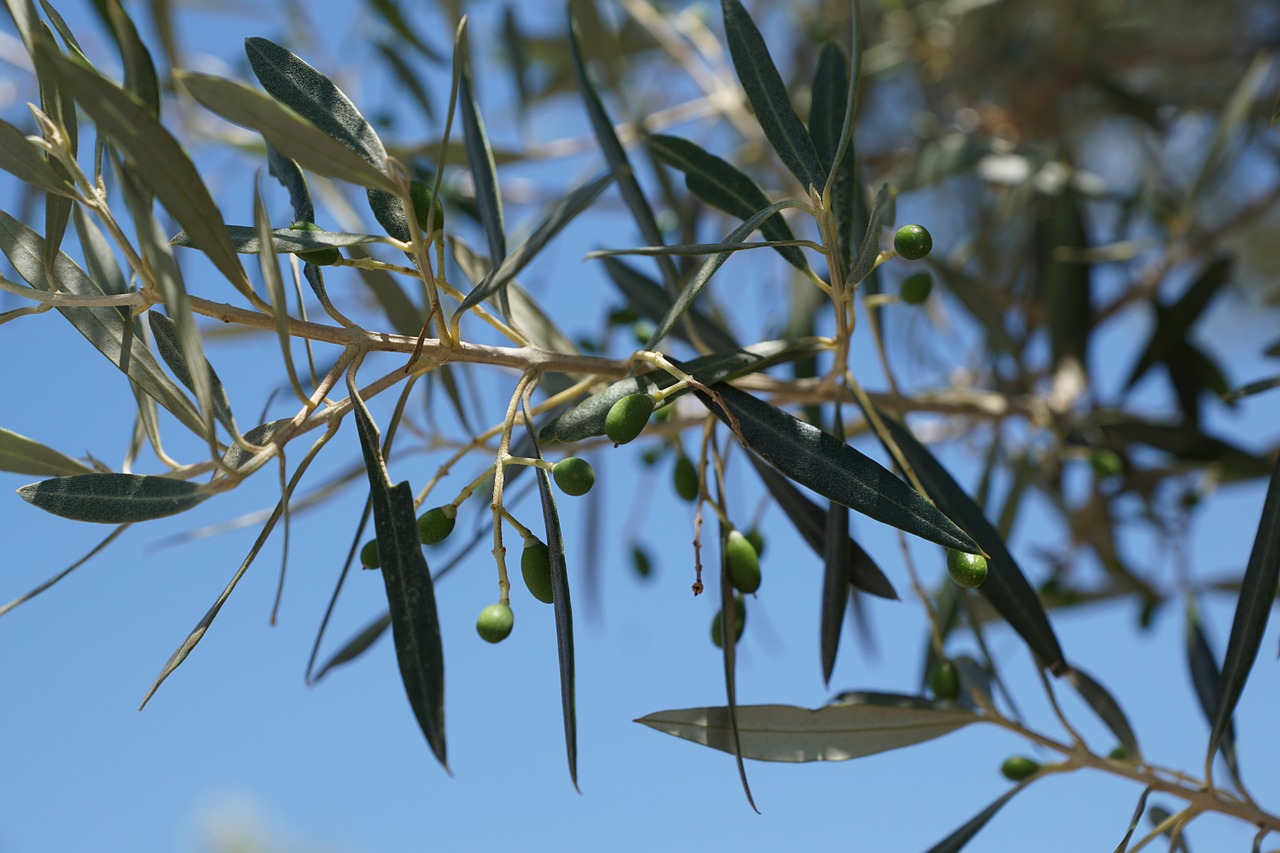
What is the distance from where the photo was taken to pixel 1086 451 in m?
1.67

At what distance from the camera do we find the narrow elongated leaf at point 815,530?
3.10ft

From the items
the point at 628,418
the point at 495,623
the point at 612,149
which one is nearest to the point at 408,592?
the point at 495,623

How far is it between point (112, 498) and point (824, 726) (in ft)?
1.98

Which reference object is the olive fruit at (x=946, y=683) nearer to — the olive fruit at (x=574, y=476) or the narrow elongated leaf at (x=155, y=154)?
the olive fruit at (x=574, y=476)

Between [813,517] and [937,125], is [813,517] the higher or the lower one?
the lower one

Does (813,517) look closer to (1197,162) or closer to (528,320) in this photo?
(528,320)

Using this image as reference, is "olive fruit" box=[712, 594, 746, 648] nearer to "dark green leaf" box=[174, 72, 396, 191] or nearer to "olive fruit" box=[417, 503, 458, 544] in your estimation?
"olive fruit" box=[417, 503, 458, 544]

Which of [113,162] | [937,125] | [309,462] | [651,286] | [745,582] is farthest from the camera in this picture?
[937,125]

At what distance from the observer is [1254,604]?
86cm

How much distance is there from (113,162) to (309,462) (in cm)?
23

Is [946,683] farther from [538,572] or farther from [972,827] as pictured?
[538,572]

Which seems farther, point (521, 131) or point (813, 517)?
point (521, 131)

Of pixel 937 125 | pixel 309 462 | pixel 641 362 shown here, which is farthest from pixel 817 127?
pixel 937 125

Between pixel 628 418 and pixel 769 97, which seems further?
pixel 769 97
